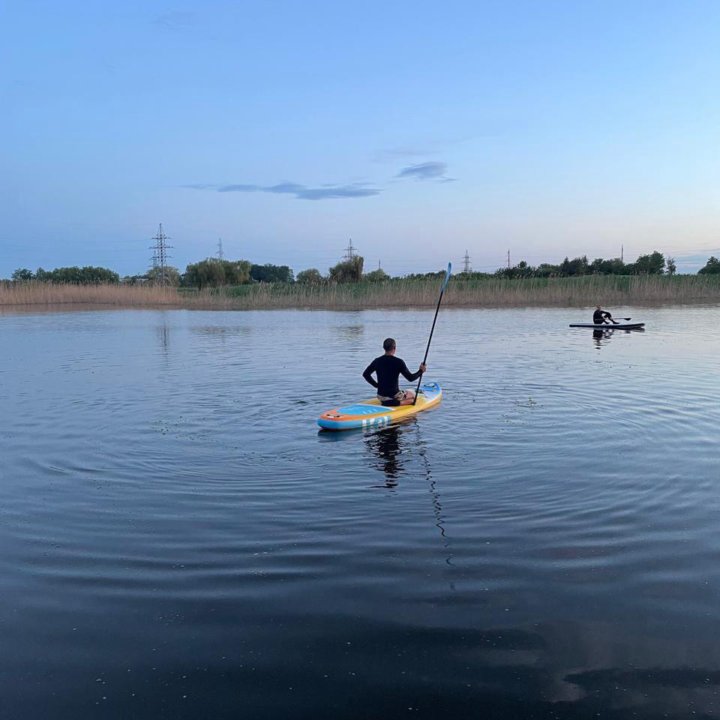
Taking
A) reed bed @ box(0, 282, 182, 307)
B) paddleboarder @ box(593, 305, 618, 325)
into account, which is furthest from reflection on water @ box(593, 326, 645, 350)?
reed bed @ box(0, 282, 182, 307)

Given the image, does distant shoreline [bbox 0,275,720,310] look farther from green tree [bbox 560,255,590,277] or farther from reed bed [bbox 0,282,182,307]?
green tree [bbox 560,255,590,277]

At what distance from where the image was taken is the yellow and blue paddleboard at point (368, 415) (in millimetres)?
9719

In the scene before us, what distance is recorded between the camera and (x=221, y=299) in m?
46.9

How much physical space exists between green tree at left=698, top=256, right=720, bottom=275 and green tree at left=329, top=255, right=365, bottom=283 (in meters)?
30.7

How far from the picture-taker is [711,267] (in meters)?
64.9

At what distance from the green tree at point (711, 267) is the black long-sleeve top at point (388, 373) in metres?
61.8

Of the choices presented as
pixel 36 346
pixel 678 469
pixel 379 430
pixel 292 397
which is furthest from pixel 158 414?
pixel 36 346

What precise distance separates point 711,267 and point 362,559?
68.1 metres

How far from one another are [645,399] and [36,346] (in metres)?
18.7

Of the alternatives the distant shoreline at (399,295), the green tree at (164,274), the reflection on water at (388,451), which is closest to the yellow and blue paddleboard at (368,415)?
the reflection on water at (388,451)

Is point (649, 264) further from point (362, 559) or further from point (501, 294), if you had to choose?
point (362, 559)

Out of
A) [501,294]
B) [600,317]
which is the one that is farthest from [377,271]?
[600,317]

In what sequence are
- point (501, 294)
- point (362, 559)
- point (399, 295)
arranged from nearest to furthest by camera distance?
point (362, 559), point (501, 294), point (399, 295)

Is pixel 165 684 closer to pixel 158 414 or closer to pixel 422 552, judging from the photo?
pixel 422 552
